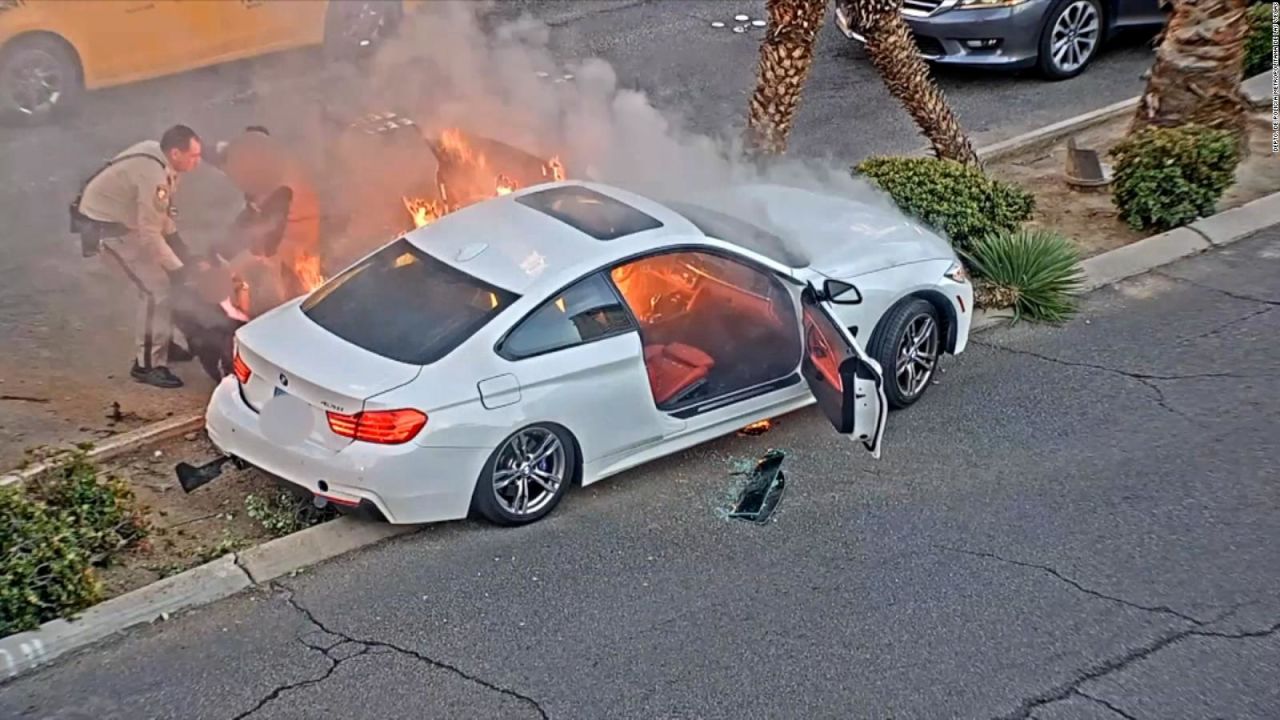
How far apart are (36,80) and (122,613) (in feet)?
27.1

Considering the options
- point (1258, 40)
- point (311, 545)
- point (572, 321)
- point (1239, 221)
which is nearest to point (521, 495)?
point (572, 321)

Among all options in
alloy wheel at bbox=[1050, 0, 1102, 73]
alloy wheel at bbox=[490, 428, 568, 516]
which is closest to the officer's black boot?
alloy wheel at bbox=[490, 428, 568, 516]

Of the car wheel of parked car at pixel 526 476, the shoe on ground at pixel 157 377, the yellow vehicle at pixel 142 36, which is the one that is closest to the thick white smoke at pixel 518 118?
the yellow vehicle at pixel 142 36

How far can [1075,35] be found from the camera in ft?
45.2

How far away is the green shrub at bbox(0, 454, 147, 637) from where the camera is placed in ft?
19.7

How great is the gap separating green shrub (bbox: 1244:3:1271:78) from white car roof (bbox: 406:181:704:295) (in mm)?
8088

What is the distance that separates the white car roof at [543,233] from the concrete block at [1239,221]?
4922 millimetres

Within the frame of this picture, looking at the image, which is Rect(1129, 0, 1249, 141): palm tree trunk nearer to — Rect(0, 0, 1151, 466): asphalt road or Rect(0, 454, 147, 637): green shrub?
Rect(0, 0, 1151, 466): asphalt road

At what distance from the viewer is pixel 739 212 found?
829cm

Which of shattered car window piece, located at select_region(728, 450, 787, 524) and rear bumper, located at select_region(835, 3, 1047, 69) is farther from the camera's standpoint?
rear bumper, located at select_region(835, 3, 1047, 69)

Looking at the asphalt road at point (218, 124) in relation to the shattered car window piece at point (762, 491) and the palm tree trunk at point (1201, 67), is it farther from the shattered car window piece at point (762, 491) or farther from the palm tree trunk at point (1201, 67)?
the shattered car window piece at point (762, 491)

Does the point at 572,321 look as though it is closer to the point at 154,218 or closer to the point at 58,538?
the point at 58,538

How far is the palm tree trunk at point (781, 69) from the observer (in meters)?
10.0

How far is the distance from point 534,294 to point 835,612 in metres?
2.06
